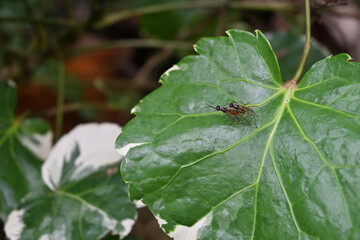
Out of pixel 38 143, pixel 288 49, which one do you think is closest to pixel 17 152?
pixel 38 143

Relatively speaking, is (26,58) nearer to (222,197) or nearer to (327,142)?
(222,197)

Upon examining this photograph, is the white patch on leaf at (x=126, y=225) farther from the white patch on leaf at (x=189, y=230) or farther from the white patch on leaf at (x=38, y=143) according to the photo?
the white patch on leaf at (x=38, y=143)

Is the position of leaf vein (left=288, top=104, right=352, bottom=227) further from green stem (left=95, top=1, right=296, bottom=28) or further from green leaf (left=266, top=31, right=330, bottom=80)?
green stem (left=95, top=1, right=296, bottom=28)

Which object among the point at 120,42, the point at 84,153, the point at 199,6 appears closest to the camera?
the point at 84,153

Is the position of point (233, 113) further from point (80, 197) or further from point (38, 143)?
point (38, 143)

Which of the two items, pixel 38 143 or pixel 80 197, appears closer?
pixel 80 197

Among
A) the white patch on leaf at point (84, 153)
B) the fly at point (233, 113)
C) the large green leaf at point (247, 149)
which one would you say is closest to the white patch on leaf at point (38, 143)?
the white patch on leaf at point (84, 153)
